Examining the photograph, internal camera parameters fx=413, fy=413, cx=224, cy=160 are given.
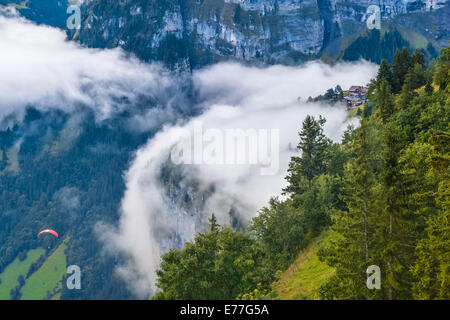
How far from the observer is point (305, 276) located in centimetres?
4503

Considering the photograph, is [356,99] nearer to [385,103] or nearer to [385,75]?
[385,75]

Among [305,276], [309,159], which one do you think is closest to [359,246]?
[305,276]

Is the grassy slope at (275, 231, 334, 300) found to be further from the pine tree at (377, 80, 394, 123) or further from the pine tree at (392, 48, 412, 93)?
the pine tree at (392, 48, 412, 93)

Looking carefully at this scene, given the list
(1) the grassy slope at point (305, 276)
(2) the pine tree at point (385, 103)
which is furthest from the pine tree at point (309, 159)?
(2) the pine tree at point (385, 103)

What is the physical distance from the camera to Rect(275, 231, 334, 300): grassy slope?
3941 centimetres

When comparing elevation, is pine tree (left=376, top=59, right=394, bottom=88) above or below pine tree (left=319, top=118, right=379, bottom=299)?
above

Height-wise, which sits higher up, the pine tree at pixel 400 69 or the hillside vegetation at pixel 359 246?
the pine tree at pixel 400 69

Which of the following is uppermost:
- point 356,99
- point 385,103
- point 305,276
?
point 356,99

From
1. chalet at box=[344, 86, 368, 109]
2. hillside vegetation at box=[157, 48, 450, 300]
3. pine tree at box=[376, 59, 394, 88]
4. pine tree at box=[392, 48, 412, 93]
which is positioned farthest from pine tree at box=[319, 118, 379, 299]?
chalet at box=[344, 86, 368, 109]

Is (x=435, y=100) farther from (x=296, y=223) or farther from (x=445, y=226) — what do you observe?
(x=445, y=226)

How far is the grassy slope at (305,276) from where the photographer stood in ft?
129

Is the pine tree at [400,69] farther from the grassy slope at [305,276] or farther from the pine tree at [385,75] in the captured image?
the grassy slope at [305,276]

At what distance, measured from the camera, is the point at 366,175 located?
102ft
